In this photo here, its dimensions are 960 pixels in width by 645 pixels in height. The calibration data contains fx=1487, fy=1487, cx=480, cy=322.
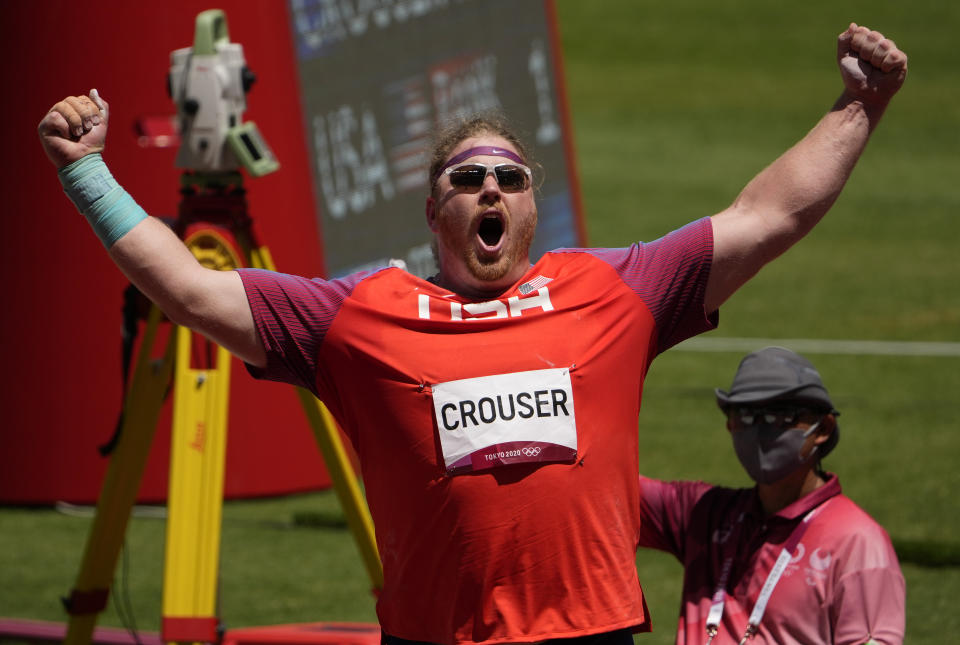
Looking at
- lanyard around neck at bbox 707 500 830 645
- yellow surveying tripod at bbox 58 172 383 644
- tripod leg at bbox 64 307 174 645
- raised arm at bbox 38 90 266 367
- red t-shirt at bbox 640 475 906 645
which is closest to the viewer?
raised arm at bbox 38 90 266 367

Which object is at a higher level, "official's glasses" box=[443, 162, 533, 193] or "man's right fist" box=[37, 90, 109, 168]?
"man's right fist" box=[37, 90, 109, 168]

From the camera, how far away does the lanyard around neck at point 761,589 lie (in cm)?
355

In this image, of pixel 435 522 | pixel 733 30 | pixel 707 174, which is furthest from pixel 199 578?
pixel 733 30

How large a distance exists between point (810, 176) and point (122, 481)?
2.16 metres

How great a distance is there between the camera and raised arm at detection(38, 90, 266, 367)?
9.29 feet

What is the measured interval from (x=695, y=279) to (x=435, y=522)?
73 cm

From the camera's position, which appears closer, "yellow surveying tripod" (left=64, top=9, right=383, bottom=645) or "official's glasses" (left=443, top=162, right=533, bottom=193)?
"official's glasses" (left=443, top=162, right=533, bottom=193)

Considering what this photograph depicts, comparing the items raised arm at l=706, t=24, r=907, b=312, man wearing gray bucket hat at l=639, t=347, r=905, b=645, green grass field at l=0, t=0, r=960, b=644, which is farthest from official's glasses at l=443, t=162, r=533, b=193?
green grass field at l=0, t=0, r=960, b=644

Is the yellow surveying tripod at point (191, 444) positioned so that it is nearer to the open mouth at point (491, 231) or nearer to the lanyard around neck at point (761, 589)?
the lanyard around neck at point (761, 589)

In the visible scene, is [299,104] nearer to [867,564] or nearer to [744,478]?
[744,478]

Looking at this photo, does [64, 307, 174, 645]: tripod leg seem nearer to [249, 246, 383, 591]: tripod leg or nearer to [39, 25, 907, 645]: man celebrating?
[249, 246, 383, 591]: tripod leg

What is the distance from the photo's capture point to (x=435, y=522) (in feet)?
9.46

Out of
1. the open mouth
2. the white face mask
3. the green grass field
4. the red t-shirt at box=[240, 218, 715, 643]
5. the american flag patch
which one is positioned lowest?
the green grass field

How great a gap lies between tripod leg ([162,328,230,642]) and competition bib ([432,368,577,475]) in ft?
4.02
